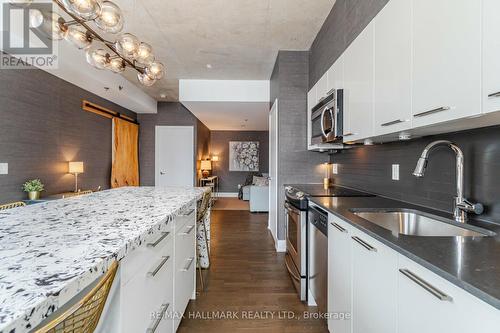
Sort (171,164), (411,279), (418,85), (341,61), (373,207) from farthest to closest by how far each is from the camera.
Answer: (171,164), (341,61), (373,207), (418,85), (411,279)

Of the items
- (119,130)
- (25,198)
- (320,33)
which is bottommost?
(25,198)

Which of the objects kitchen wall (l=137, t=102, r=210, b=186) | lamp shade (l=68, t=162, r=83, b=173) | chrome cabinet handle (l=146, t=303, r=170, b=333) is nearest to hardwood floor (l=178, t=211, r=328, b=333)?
chrome cabinet handle (l=146, t=303, r=170, b=333)

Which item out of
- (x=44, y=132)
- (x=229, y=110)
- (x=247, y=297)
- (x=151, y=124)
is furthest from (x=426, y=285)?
(x=151, y=124)

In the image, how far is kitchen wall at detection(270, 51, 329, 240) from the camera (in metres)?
3.48

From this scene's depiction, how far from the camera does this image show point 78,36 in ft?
6.77

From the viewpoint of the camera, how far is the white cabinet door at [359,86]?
1640 millimetres

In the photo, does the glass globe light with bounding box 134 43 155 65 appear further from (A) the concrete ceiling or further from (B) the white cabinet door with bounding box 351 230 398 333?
(B) the white cabinet door with bounding box 351 230 398 333

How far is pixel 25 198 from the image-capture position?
3.19 meters

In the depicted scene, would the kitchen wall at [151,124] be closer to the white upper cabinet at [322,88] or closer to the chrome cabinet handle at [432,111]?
the white upper cabinet at [322,88]

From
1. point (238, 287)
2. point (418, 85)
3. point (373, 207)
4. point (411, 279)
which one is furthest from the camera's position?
point (238, 287)

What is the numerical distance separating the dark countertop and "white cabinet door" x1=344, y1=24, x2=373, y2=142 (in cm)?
82

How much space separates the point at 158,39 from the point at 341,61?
2473mm

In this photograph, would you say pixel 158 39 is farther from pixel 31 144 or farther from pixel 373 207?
pixel 373 207

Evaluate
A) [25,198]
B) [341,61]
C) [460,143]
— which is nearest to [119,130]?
[25,198]
